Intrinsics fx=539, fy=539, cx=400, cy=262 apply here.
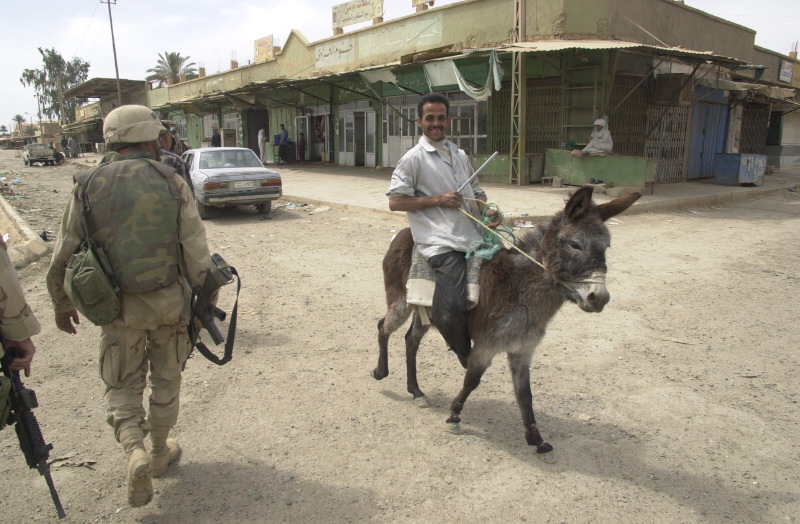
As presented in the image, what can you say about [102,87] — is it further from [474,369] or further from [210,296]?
[474,369]

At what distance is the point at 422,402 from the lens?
3705 mm

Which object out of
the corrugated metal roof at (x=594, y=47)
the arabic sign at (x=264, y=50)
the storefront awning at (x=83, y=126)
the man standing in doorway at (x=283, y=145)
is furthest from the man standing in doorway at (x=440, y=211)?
the storefront awning at (x=83, y=126)

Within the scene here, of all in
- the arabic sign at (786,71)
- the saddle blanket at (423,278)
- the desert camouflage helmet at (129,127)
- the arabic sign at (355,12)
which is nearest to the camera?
the desert camouflage helmet at (129,127)

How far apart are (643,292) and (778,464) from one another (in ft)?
11.4

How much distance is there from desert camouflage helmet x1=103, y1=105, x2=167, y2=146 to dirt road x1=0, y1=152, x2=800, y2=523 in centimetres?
179

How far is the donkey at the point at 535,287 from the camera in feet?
8.94

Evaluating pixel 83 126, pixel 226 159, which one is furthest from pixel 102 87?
pixel 226 159

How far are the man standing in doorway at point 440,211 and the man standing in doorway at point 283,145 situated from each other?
22854 mm

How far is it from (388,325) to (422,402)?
1.91 ft

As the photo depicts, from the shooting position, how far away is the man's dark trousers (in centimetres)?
311

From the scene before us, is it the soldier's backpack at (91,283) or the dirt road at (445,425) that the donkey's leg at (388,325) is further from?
the soldier's backpack at (91,283)

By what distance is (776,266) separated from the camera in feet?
24.4

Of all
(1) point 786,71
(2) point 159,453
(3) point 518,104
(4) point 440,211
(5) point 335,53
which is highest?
(5) point 335,53

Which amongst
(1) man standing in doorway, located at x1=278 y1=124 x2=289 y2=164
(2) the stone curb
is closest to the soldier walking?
(2) the stone curb
